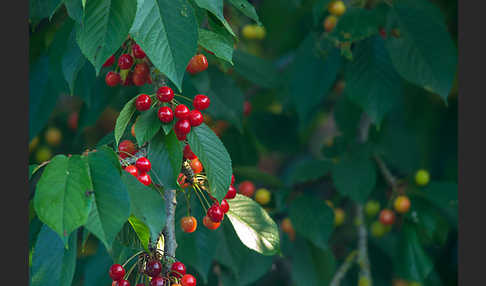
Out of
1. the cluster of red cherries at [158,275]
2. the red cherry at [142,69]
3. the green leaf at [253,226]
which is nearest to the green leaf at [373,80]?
the green leaf at [253,226]

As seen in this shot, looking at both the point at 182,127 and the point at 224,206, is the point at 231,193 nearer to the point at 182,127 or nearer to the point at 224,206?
the point at 224,206

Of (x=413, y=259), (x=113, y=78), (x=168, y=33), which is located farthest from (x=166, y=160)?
(x=413, y=259)

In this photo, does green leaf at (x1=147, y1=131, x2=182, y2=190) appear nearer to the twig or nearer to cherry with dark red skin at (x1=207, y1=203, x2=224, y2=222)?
→ cherry with dark red skin at (x1=207, y1=203, x2=224, y2=222)

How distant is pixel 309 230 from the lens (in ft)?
6.93

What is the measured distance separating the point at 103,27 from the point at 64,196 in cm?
41

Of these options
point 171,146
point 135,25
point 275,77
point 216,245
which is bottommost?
point 216,245

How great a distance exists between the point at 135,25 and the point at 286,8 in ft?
7.40

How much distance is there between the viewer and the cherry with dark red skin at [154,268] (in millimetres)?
1182

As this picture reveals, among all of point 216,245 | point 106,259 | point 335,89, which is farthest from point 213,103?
point 335,89

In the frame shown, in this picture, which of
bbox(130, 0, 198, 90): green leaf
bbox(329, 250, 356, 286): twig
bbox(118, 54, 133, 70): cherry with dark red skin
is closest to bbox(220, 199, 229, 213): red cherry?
bbox(130, 0, 198, 90): green leaf

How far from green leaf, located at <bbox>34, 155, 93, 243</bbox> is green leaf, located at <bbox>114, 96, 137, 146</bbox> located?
0.59ft

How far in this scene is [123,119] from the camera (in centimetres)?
129

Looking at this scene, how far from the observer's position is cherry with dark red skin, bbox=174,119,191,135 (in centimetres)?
130

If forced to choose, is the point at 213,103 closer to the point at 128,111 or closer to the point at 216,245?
the point at 216,245
